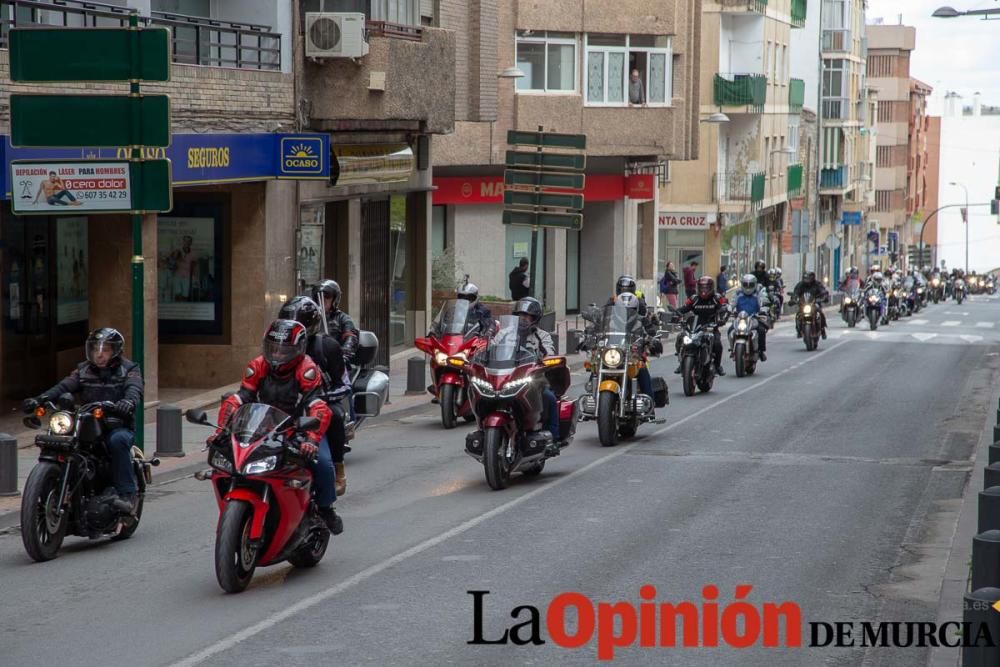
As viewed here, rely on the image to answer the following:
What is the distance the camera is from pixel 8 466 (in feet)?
44.9

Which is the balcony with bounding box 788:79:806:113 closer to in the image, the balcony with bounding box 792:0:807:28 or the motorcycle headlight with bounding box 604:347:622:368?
the balcony with bounding box 792:0:807:28

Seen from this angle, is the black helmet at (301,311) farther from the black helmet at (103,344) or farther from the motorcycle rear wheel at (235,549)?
the motorcycle rear wheel at (235,549)

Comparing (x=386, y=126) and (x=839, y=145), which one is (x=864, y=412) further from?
(x=839, y=145)

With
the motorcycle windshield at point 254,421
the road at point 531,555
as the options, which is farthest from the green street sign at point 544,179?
the motorcycle windshield at point 254,421

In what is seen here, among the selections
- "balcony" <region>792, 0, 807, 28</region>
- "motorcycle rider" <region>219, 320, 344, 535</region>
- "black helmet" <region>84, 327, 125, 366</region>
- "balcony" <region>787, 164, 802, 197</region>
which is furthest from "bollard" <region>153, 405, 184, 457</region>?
"balcony" <region>792, 0, 807, 28</region>

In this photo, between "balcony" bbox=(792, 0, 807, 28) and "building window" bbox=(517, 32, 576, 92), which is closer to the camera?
"building window" bbox=(517, 32, 576, 92)

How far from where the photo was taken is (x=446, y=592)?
10.1 m

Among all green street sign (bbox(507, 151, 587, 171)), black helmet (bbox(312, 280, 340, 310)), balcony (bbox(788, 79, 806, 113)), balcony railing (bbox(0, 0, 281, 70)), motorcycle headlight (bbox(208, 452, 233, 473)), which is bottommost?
motorcycle headlight (bbox(208, 452, 233, 473))

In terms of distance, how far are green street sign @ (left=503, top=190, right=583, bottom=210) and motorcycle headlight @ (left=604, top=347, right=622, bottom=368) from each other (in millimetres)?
13480

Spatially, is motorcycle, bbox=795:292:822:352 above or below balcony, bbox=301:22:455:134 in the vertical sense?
below

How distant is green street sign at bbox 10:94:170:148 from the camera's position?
14727 mm

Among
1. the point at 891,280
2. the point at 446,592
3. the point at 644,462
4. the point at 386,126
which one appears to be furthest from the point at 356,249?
the point at 891,280

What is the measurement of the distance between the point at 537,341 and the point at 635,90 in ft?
89.6

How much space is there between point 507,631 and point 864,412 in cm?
1347
